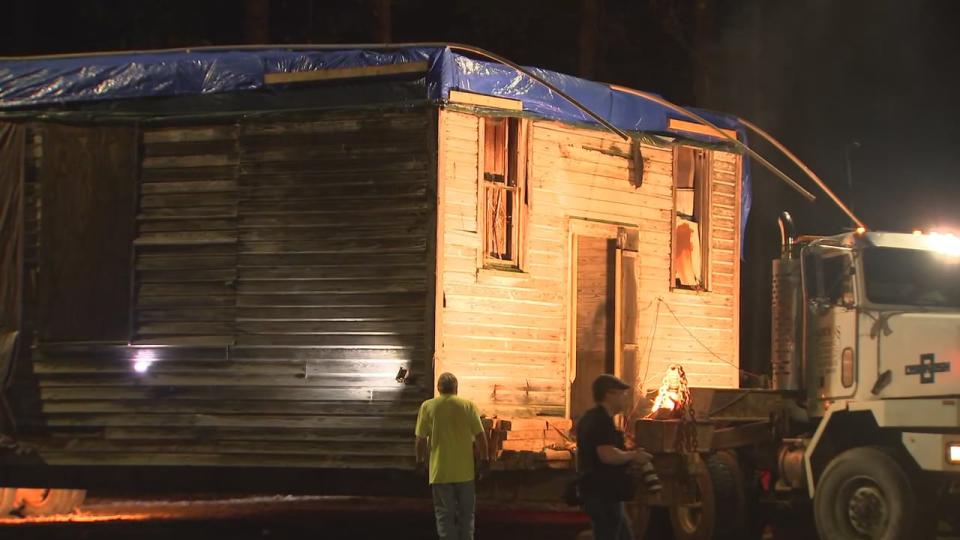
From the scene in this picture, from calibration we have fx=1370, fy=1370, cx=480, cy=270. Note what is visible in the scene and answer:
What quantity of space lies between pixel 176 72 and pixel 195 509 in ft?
22.4

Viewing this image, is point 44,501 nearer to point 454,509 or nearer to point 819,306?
point 454,509

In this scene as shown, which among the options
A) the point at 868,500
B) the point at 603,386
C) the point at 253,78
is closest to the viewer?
the point at 603,386

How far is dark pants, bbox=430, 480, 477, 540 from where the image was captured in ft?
38.0

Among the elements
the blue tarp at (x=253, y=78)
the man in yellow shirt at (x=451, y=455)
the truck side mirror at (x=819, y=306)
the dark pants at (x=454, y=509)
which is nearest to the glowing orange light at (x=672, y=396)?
the truck side mirror at (x=819, y=306)

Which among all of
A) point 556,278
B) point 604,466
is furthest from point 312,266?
point 604,466

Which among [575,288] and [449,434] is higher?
[575,288]

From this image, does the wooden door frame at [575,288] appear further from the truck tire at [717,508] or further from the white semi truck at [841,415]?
the truck tire at [717,508]

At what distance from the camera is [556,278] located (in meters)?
15.1

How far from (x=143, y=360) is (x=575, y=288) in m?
4.83

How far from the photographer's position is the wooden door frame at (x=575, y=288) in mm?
15203

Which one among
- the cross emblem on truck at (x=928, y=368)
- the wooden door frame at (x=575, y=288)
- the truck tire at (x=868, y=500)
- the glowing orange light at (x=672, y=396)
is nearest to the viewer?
the truck tire at (x=868, y=500)

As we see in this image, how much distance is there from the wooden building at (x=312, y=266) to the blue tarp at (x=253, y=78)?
78 mm

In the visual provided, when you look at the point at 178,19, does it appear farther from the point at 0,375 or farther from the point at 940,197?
the point at 940,197

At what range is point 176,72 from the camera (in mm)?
15000
